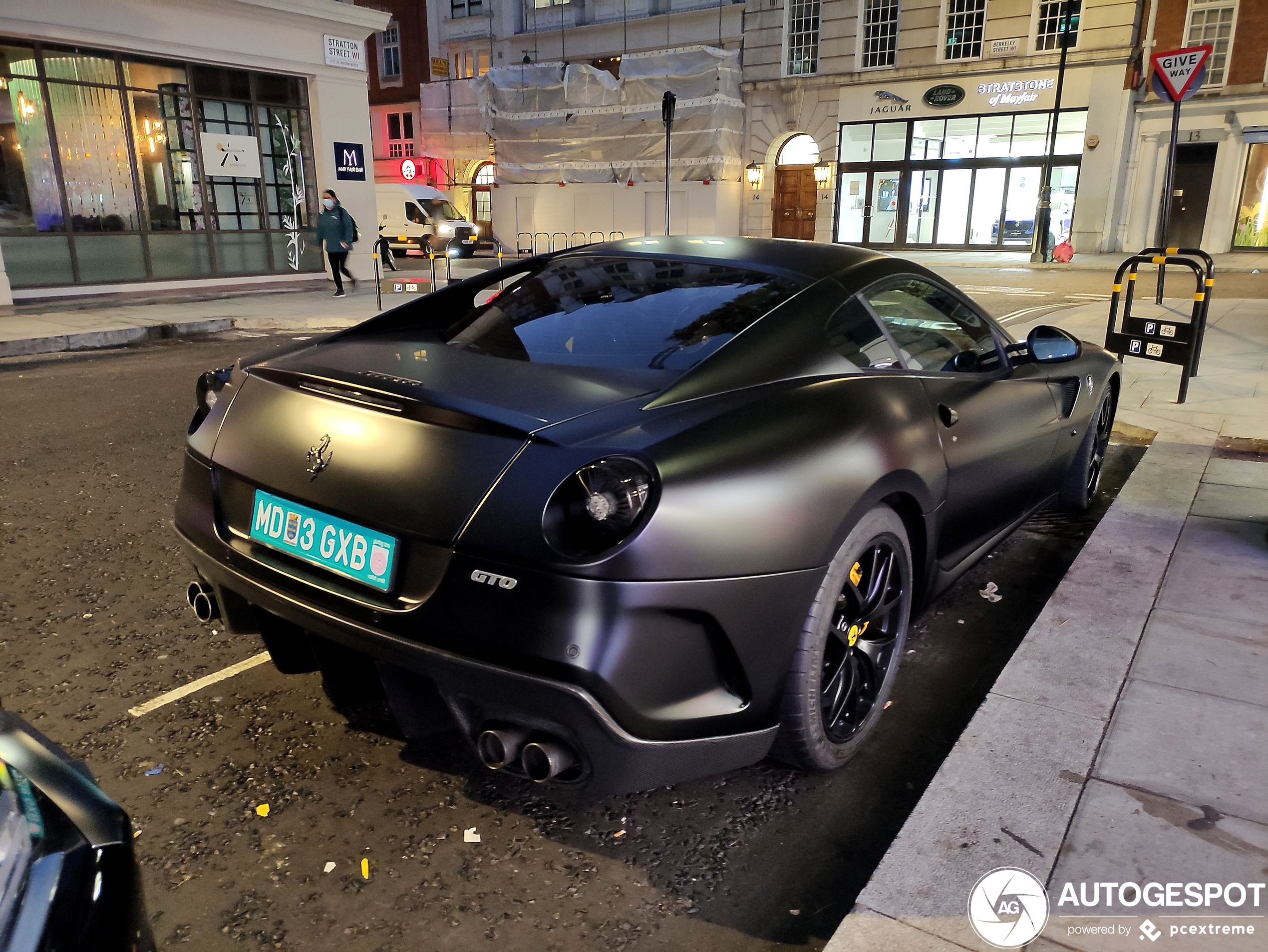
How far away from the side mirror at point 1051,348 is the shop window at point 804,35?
33398 mm

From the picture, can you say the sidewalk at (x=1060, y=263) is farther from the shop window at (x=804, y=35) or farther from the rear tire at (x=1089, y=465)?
the rear tire at (x=1089, y=465)

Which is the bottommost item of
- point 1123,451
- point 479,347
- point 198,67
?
point 1123,451

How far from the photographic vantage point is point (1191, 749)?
100 inches

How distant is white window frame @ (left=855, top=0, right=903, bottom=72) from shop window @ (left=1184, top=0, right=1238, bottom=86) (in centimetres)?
877

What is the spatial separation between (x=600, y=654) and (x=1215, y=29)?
33.8 m

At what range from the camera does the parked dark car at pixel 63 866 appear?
1053 millimetres

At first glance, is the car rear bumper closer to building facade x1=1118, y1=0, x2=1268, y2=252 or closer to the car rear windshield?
the car rear windshield

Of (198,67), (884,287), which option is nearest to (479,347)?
(884,287)

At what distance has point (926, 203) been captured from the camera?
31953 mm

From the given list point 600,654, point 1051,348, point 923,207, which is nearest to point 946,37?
point 923,207

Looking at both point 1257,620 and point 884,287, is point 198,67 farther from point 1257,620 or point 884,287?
A: point 1257,620

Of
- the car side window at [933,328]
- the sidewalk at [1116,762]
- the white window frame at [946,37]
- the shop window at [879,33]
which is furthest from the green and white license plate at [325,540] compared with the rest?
the shop window at [879,33]

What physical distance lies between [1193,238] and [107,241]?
29.5 metres

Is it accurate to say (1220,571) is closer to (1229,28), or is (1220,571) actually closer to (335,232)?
(335,232)
